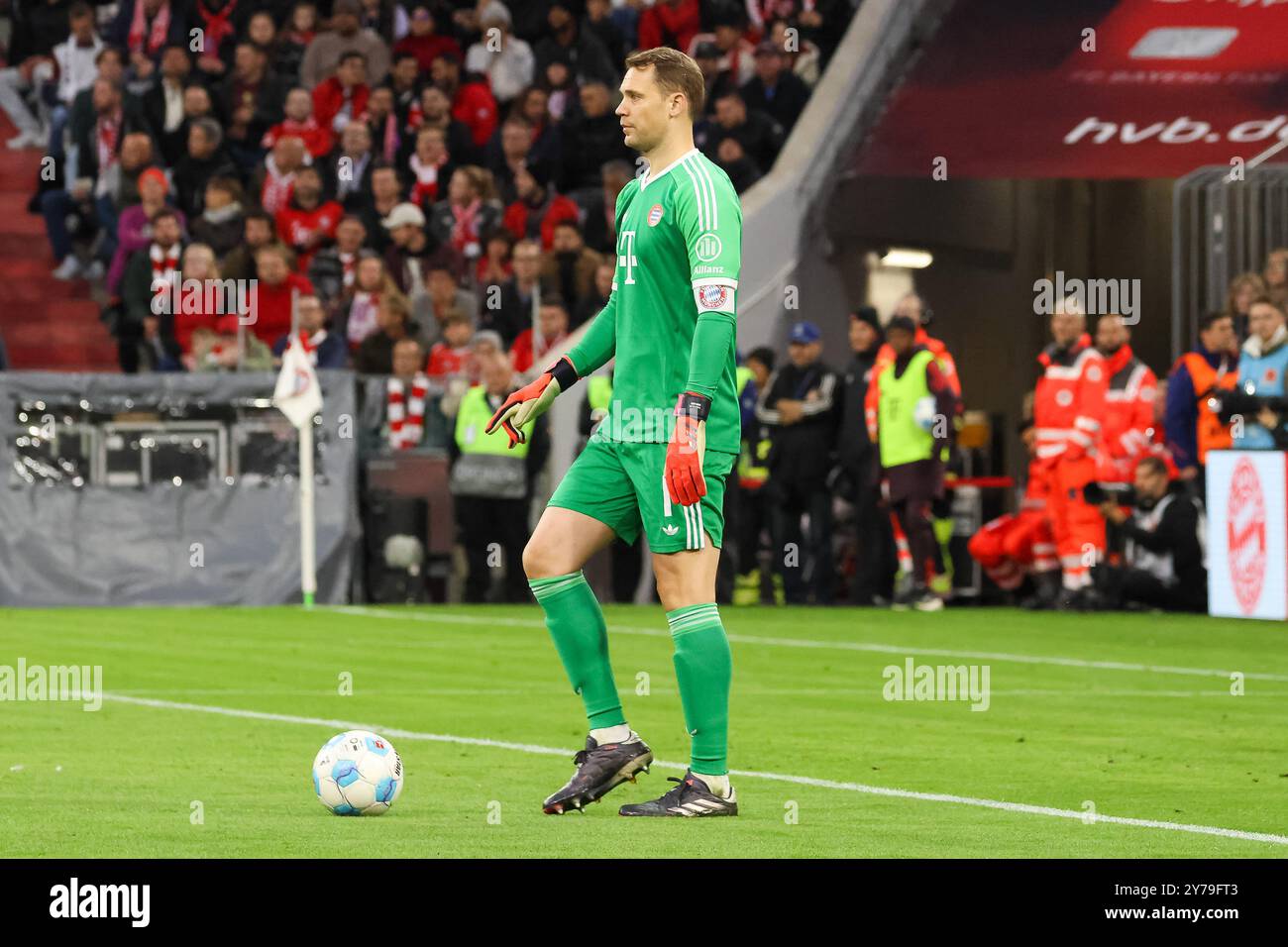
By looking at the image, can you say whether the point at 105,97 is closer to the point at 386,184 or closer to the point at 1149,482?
the point at 386,184

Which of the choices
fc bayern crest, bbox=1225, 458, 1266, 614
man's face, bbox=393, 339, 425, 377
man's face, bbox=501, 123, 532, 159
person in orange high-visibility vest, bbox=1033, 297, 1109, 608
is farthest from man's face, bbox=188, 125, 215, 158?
fc bayern crest, bbox=1225, 458, 1266, 614

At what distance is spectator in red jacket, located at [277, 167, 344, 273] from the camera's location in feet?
79.8

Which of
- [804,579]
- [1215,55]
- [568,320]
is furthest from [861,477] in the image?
[1215,55]

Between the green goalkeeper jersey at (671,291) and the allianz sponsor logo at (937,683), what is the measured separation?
4611 millimetres

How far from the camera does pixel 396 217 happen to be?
24078 millimetres

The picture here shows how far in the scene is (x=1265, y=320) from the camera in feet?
60.2

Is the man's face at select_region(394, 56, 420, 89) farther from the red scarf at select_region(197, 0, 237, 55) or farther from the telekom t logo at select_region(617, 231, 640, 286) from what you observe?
the telekom t logo at select_region(617, 231, 640, 286)

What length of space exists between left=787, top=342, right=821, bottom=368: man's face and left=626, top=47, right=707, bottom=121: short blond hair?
12547mm

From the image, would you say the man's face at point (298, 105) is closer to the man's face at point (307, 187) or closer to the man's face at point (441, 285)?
the man's face at point (307, 187)

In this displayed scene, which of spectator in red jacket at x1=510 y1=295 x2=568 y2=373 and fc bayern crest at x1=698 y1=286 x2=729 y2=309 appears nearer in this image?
fc bayern crest at x1=698 y1=286 x2=729 y2=309

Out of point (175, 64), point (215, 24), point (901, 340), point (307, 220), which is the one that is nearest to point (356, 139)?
point (307, 220)

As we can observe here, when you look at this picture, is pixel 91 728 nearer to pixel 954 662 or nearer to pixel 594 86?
pixel 954 662

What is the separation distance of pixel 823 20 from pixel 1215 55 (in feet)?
14.8

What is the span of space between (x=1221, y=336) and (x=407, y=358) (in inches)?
253
